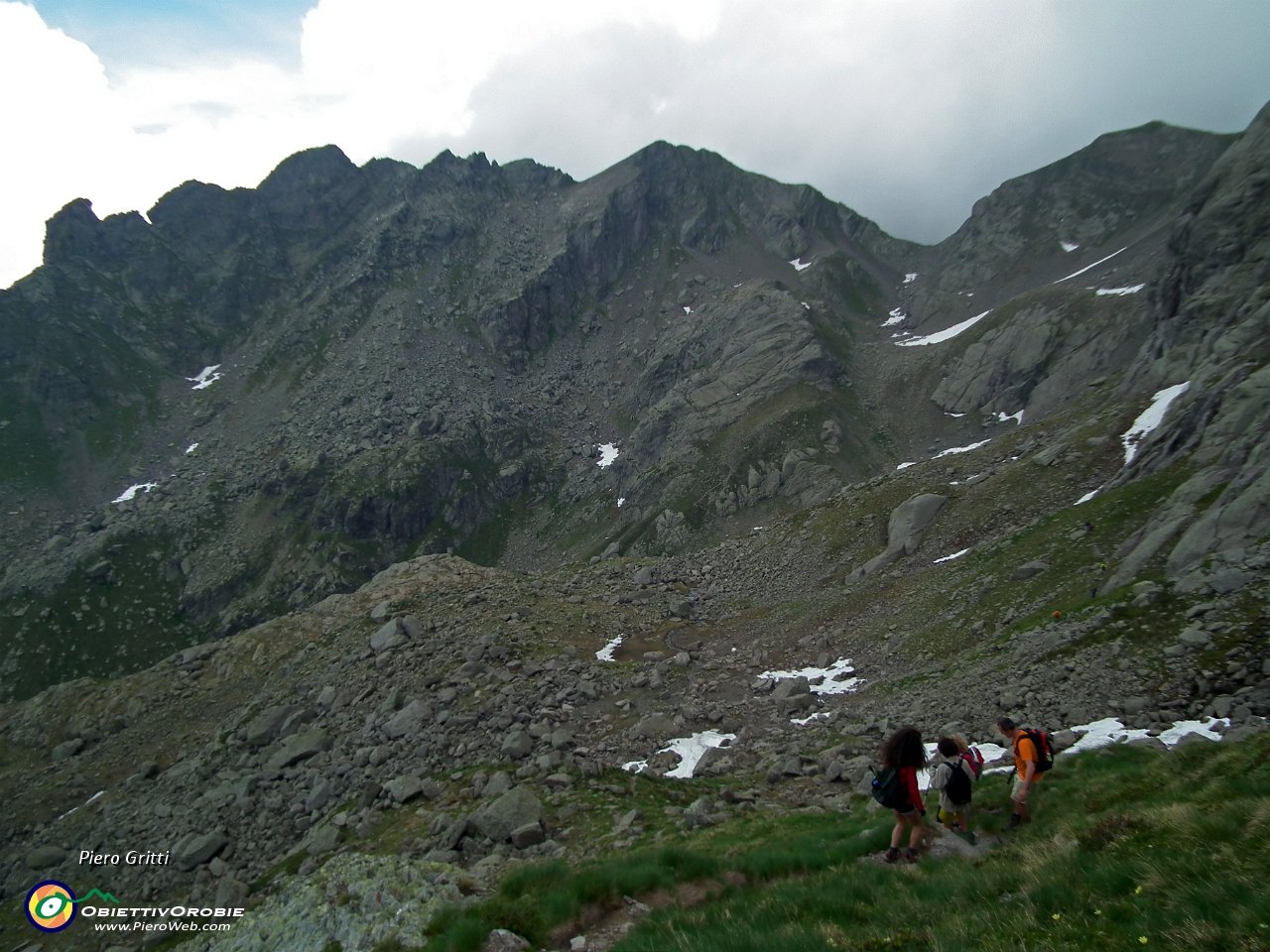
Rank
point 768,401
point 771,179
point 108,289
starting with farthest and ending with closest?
point 771,179
point 108,289
point 768,401

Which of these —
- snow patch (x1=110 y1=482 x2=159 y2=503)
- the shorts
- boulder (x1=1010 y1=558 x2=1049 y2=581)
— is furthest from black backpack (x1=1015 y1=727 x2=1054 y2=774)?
snow patch (x1=110 y1=482 x2=159 y2=503)

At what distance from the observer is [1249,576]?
60.8 ft

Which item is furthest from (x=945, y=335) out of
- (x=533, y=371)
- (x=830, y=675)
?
(x=830, y=675)

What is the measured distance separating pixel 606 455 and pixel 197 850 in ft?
382

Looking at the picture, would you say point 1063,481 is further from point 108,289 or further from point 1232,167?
point 108,289

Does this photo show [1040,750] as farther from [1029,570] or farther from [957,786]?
[1029,570]

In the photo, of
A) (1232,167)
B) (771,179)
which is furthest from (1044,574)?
(771,179)

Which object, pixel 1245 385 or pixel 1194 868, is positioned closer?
pixel 1194 868

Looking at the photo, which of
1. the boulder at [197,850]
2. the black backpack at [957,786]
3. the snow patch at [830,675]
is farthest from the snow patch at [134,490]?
the black backpack at [957,786]

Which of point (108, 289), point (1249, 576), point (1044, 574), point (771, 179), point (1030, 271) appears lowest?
point (1044, 574)

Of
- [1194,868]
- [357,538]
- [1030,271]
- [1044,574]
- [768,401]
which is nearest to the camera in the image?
[1194,868]

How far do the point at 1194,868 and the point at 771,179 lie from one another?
221390mm

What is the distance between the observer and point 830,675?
31.0m

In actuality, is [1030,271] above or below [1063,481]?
above
